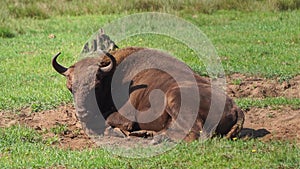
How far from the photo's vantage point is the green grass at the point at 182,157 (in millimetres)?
6445

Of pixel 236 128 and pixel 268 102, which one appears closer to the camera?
pixel 236 128

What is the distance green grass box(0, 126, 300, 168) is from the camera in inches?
254

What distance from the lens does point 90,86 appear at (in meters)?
7.89

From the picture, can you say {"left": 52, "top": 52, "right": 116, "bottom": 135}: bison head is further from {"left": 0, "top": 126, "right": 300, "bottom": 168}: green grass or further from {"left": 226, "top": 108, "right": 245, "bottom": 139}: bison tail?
{"left": 226, "top": 108, "right": 245, "bottom": 139}: bison tail

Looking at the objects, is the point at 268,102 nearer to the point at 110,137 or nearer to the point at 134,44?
the point at 110,137

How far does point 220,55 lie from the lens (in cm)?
1259

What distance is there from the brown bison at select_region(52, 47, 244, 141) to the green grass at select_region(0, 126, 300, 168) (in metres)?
0.40

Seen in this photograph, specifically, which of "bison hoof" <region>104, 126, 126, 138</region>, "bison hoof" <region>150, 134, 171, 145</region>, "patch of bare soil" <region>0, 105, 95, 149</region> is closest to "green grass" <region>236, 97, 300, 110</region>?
"bison hoof" <region>150, 134, 171, 145</region>

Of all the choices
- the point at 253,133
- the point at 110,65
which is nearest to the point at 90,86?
the point at 110,65

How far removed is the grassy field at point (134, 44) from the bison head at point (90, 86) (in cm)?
58

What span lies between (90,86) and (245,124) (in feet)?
6.45

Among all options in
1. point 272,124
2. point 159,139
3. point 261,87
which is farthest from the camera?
point 261,87

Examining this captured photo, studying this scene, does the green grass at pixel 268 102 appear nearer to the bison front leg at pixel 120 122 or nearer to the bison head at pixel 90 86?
the bison front leg at pixel 120 122

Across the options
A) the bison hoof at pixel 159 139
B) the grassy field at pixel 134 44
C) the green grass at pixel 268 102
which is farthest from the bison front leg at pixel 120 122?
the green grass at pixel 268 102
